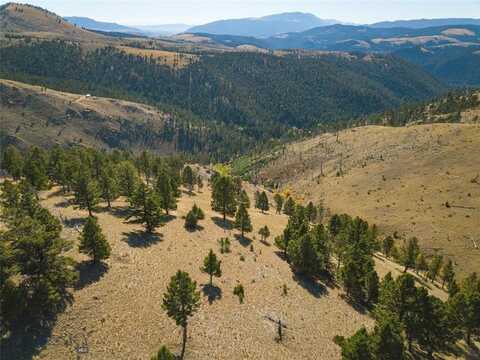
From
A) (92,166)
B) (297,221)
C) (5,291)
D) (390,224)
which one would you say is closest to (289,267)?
(297,221)

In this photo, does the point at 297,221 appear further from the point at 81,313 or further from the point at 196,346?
the point at 81,313

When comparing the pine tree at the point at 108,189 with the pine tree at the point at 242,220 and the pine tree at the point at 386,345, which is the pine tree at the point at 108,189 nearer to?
the pine tree at the point at 242,220

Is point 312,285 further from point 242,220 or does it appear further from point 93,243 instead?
point 93,243

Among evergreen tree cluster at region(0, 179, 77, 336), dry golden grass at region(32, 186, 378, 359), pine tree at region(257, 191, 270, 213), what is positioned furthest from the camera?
pine tree at region(257, 191, 270, 213)

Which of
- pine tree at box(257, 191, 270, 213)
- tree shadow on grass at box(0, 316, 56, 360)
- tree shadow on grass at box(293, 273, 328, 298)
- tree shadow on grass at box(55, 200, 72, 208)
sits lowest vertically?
pine tree at box(257, 191, 270, 213)

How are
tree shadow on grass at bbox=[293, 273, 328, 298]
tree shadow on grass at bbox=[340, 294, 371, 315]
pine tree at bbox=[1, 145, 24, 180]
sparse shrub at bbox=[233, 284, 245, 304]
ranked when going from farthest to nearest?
pine tree at bbox=[1, 145, 24, 180], tree shadow on grass at bbox=[293, 273, 328, 298], tree shadow on grass at bbox=[340, 294, 371, 315], sparse shrub at bbox=[233, 284, 245, 304]

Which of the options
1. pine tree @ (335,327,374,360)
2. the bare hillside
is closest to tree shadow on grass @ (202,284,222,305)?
pine tree @ (335,327,374,360)

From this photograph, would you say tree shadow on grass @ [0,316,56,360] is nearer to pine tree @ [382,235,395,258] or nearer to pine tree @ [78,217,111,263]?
pine tree @ [78,217,111,263]
